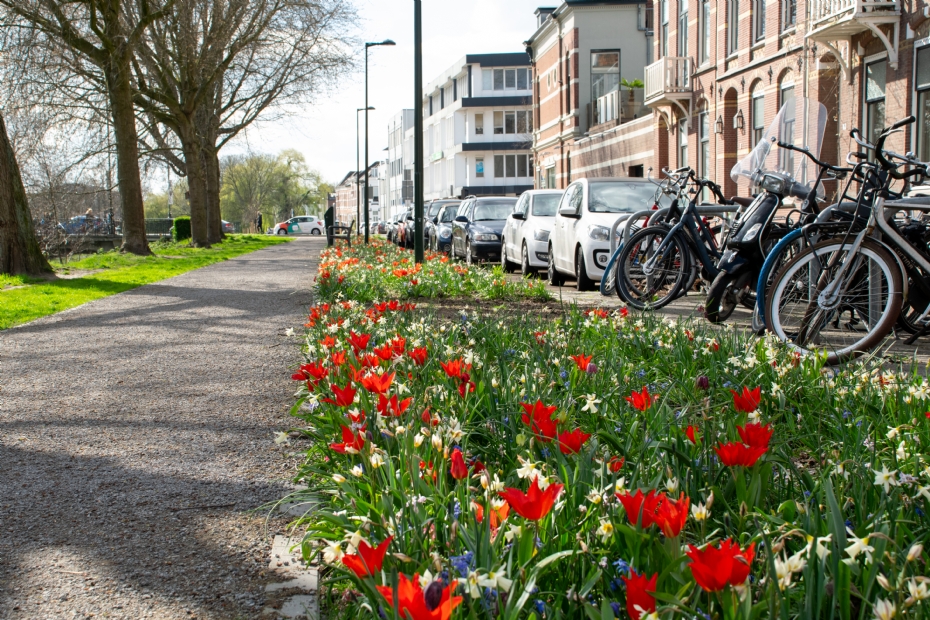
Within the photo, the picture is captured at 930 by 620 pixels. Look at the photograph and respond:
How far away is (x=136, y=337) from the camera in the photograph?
839cm

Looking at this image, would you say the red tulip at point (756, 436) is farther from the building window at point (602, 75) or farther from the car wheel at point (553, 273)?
the building window at point (602, 75)

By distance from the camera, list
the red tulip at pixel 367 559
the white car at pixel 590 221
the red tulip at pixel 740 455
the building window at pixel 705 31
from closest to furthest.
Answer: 1. the red tulip at pixel 367 559
2. the red tulip at pixel 740 455
3. the white car at pixel 590 221
4. the building window at pixel 705 31

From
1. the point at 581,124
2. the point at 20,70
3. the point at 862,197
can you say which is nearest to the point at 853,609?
the point at 862,197

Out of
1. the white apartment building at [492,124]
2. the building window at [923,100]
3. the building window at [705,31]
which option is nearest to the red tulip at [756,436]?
the building window at [923,100]

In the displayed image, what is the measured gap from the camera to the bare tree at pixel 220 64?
25.4 m

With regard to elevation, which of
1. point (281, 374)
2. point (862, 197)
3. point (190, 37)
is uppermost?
point (190, 37)

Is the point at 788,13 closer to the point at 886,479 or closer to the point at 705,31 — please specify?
the point at 705,31

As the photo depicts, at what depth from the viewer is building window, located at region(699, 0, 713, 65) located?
27578 millimetres

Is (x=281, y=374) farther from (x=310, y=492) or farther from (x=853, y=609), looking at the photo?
(x=853, y=609)

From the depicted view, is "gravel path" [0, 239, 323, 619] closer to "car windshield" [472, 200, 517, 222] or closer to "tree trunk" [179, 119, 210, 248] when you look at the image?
"car windshield" [472, 200, 517, 222]

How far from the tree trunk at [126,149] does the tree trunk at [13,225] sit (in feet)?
20.5

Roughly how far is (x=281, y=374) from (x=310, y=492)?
3119 millimetres

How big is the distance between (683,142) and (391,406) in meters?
28.2

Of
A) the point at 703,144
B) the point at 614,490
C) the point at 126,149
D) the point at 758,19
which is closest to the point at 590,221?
the point at 614,490
